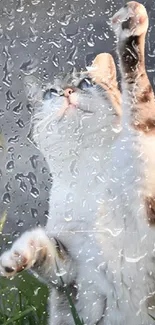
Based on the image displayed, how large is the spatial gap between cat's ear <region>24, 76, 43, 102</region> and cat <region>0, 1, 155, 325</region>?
4 cm

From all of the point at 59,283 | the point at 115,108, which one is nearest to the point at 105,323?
the point at 59,283

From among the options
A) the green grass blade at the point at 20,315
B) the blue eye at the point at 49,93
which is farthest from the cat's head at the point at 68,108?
the green grass blade at the point at 20,315

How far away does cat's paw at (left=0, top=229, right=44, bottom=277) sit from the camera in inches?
17.0

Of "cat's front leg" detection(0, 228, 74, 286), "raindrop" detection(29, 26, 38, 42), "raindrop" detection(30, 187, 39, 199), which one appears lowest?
"cat's front leg" detection(0, 228, 74, 286)

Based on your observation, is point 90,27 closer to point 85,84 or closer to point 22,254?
point 85,84

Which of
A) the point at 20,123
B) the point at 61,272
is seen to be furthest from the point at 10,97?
the point at 61,272

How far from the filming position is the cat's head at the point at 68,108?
1.57 feet

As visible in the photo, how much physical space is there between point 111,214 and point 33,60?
0.12 m

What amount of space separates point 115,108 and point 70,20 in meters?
0.07

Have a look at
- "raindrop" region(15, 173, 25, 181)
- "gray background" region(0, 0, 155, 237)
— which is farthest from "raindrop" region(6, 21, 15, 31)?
"raindrop" region(15, 173, 25, 181)

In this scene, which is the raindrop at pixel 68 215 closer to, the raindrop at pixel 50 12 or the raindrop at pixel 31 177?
the raindrop at pixel 31 177

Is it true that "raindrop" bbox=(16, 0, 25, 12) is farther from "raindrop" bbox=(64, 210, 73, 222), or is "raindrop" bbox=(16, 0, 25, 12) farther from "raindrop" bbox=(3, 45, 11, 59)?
"raindrop" bbox=(64, 210, 73, 222)

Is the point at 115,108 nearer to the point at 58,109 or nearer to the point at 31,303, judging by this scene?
the point at 58,109

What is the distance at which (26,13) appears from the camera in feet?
1.63
